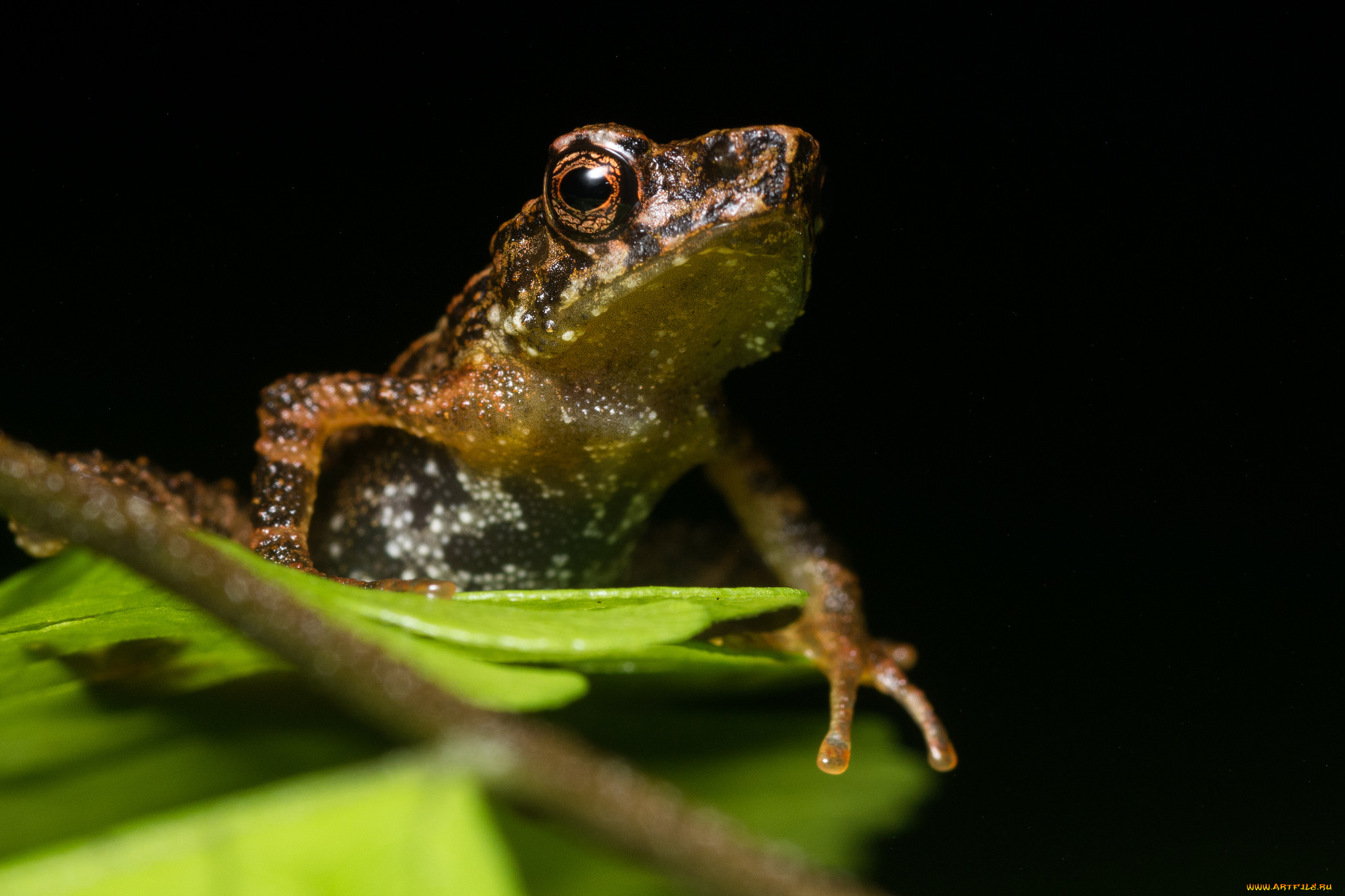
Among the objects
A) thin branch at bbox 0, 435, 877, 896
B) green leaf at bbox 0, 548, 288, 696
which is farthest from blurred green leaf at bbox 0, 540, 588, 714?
thin branch at bbox 0, 435, 877, 896

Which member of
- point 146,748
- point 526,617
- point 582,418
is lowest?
point 146,748

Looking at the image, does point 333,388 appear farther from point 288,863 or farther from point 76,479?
point 288,863

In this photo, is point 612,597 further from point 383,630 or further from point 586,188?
point 586,188

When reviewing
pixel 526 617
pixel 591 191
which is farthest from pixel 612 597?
pixel 591 191

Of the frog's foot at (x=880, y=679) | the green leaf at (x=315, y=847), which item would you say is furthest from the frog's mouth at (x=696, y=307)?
the green leaf at (x=315, y=847)

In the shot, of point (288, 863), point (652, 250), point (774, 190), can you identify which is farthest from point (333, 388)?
point (288, 863)

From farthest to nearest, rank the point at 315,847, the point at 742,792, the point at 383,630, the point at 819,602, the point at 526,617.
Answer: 1. the point at 819,602
2. the point at 742,792
3. the point at 526,617
4. the point at 383,630
5. the point at 315,847

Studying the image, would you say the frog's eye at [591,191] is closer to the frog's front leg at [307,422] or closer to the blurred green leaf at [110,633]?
the frog's front leg at [307,422]
